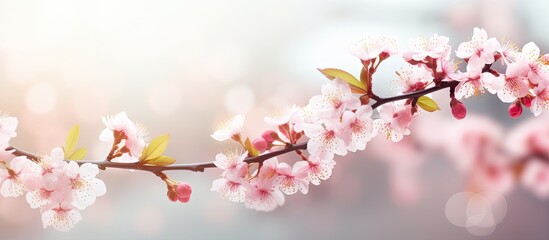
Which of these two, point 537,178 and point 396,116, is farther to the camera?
point 537,178

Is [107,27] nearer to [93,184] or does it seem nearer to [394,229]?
[394,229]

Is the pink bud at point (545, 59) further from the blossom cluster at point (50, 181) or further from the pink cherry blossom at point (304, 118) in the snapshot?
the blossom cluster at point (50, 181)

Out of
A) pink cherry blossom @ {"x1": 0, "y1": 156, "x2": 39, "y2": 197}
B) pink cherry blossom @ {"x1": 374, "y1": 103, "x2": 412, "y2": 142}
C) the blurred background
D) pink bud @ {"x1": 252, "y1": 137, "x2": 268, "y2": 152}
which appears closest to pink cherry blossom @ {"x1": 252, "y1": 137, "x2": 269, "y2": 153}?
pink bud @ {"x1": 252, "y1": 137, "x2": 268, "y2": 152}

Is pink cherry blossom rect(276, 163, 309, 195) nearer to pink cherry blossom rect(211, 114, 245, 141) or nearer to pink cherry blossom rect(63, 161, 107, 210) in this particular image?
pink cherry blossom rect(211, 114, 245, 141)

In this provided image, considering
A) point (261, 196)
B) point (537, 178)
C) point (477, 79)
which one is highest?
point (477, 79)

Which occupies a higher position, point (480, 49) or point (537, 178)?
point (480, 49)

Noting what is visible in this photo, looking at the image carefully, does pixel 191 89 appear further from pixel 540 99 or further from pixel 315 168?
pixel 540 99

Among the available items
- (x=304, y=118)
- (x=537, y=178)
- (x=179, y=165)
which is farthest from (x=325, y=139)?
(x=537, y=178)
